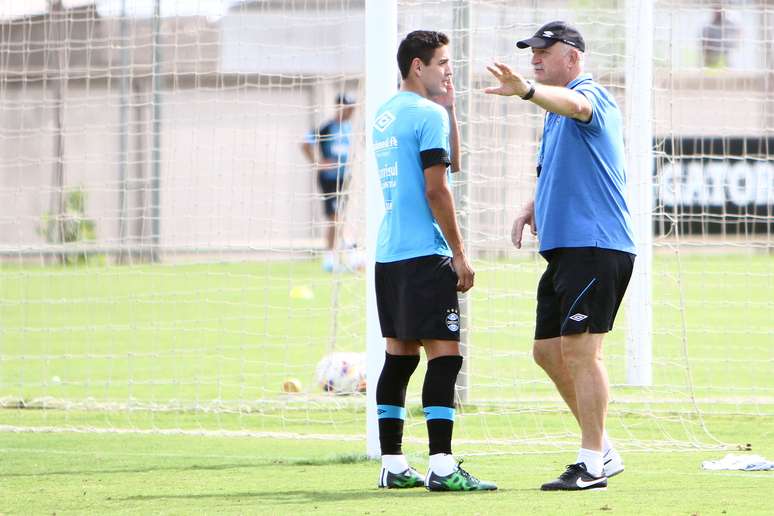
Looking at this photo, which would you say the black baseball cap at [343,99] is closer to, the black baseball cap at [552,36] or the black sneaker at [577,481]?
the black baseball cap at [552,36]

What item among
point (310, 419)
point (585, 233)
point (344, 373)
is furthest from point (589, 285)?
point (344, 373)

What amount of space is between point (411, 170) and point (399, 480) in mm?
1374

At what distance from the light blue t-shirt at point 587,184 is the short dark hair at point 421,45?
62cm

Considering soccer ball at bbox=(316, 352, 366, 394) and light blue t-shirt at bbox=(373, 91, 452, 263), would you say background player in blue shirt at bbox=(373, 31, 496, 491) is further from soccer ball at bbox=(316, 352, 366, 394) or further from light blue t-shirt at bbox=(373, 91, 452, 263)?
soccer ball at bbox=(316, 352, 366, 394)

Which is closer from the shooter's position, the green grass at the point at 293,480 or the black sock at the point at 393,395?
the green grass at the point at 293,480

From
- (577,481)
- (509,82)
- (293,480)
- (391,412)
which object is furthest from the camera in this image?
(293,480)

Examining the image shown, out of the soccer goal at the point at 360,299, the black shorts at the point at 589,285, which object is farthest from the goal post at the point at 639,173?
the black shorts at the point at 589,285

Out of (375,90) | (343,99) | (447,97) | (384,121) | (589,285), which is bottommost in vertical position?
(589,285)

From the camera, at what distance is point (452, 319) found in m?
5.81

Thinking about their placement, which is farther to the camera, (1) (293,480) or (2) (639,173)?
(2) (639,173)

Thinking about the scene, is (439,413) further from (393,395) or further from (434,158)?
(434,158)

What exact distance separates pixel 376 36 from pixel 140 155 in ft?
53.1

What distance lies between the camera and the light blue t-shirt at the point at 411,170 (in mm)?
5809

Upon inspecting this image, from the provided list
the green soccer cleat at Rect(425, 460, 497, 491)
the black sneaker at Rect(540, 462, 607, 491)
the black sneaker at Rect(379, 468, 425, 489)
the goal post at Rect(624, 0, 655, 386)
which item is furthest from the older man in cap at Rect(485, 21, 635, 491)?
the goal post at Rect(624, 0, 655, 386)
